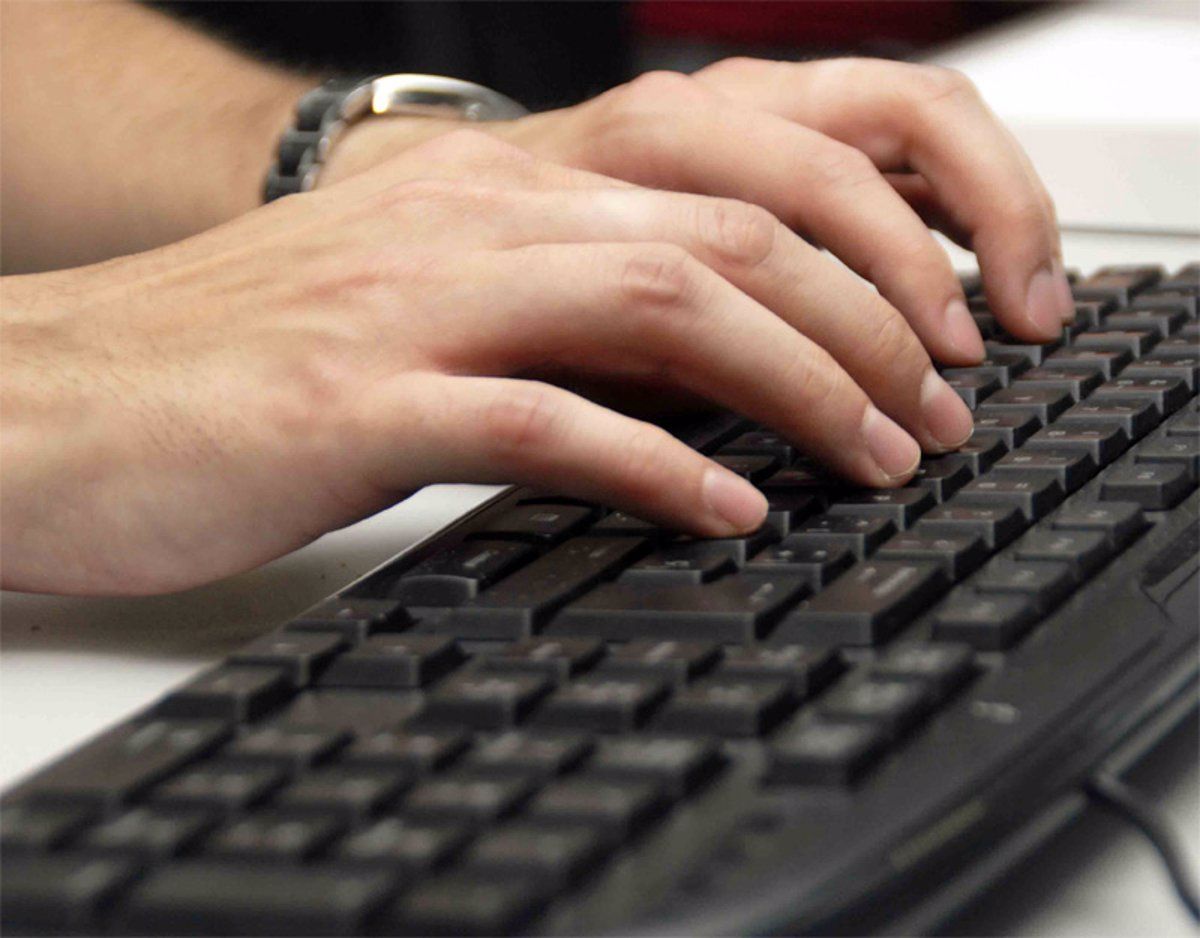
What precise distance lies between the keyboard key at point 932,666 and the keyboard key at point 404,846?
10 cm

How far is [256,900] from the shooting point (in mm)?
265

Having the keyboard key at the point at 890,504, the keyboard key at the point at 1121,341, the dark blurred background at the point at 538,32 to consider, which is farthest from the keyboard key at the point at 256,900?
the dark blurred background at the point at 538,32

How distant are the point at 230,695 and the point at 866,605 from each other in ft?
0.47

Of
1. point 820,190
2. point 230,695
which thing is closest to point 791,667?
point 230,695

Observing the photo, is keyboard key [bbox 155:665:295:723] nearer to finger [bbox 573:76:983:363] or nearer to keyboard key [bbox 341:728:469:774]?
keyboard key [bbox 341:728:469:774]

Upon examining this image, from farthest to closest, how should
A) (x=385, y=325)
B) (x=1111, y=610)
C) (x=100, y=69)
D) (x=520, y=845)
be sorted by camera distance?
(x=100, y=69)
(x=385, y=325)
(x=1111, y=610)
(x=520, y=845)

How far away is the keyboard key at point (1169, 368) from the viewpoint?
0.56m

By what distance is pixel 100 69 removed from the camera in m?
A: 0.98

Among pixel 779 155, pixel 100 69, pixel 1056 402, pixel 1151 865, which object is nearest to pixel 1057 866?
pixel 1151 865

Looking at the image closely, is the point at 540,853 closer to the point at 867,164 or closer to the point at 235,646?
the point at 235,646

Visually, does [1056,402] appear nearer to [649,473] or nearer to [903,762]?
[649,473]

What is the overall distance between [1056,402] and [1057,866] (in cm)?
26

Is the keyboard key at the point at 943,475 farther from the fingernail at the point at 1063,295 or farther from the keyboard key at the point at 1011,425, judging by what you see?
the fingernail at the point at 1063,295

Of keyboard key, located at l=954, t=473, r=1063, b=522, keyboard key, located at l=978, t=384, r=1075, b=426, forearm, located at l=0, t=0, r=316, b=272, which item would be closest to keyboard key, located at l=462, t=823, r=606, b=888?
keyboard key, located at l=954, t=473, r=1063, b=522
